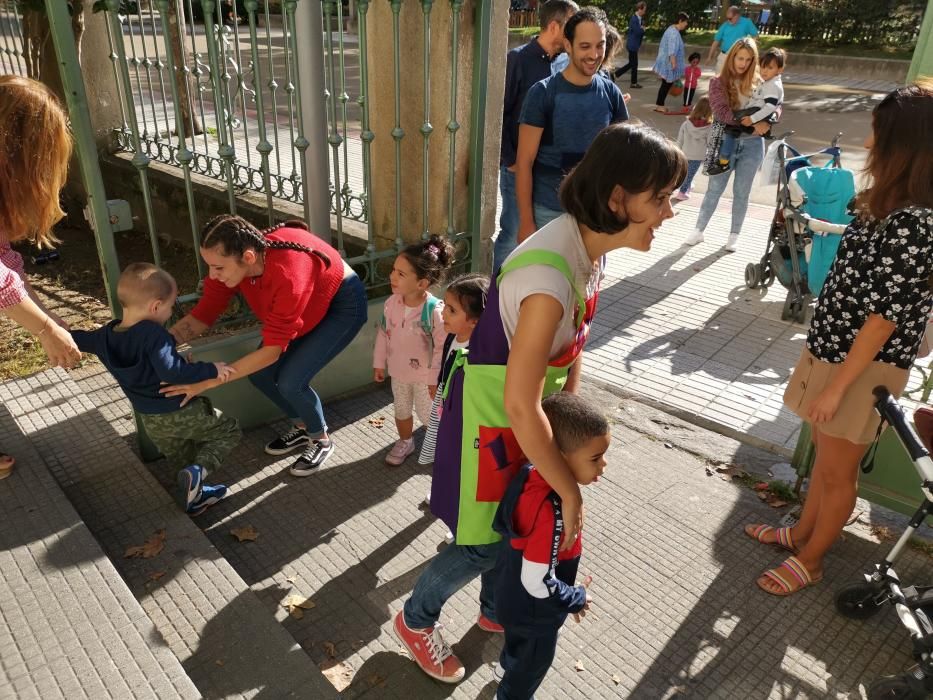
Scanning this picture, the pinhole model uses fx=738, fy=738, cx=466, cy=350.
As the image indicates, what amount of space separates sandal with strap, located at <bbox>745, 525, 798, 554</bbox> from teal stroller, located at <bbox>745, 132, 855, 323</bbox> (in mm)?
2372

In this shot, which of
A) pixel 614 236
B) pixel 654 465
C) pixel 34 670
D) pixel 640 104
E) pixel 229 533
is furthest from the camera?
pixel 640 104

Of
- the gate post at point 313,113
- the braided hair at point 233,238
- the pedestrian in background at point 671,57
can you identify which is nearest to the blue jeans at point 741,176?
the gate post at point 313,113

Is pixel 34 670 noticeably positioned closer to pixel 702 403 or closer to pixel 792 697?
pixel 792 697

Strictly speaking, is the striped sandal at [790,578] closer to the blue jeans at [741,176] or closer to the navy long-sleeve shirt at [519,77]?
the navy long-sleeve shirt at [519,77]

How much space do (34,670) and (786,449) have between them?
369 cm

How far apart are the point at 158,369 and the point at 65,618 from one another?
968 mm

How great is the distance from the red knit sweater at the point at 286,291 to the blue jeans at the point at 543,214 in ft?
5.43

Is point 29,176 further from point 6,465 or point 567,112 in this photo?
point 567,112

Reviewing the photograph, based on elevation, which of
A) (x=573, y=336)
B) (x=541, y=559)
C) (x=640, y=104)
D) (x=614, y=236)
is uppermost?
(x=614, y=236)

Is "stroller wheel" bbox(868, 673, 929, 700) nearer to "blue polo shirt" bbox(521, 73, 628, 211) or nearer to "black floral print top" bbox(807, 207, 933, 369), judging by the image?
"black floral print top" bbox(807, 207, 933, 369)

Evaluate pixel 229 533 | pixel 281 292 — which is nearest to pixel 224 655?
pixel 229 533

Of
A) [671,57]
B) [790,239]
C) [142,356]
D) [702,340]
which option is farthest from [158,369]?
[671,57]

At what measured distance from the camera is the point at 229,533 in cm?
332

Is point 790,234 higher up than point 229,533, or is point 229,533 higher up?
point 790,234
